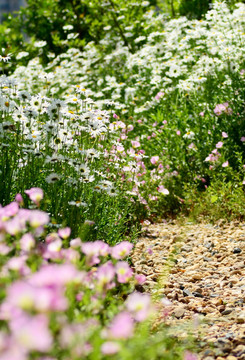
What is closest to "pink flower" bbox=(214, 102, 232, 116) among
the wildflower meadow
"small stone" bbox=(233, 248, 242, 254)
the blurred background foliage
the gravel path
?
the wildflower meadow

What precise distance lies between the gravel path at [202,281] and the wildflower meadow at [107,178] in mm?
116

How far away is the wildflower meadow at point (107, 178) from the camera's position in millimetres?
1026

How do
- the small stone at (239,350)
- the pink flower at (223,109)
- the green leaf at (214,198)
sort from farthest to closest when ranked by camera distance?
the pink flower at (223,109)
the green leaf at (214,198)
the small stone at (239,350)

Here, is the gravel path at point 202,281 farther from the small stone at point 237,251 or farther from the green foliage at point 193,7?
the green foliage at point 193,7

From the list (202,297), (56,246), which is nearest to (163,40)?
(202,297)

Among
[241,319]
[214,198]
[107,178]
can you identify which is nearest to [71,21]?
[214,198]

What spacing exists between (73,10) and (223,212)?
6.90 meters

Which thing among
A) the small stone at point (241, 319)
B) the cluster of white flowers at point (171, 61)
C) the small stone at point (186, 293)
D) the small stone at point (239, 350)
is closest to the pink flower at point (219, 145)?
the cluster of white flowers at point (171, 61)

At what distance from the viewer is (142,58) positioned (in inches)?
254

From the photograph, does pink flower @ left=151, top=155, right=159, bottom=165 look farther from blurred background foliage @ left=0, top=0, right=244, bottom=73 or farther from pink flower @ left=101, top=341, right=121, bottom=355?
blurred background foliage @ left=0, top=0, right=244, bottom=73

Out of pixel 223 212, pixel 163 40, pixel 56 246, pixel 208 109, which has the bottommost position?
pixel 223 212

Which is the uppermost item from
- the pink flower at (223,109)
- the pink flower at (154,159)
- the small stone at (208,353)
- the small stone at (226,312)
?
the pink flower at (223,109)

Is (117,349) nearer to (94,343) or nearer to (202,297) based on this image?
(94,343)

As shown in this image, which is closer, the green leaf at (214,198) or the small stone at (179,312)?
the small stone at (179,312)
